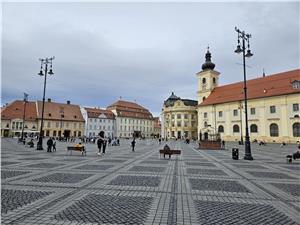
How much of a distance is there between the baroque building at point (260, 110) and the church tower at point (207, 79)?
9.56ft

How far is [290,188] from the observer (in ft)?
27.0

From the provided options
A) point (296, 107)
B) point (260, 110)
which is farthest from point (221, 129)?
point (296, 107)

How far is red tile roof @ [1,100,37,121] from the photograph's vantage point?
7181 centimetres

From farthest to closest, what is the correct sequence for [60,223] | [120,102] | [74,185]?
[120,102], [74,185], [60,223]

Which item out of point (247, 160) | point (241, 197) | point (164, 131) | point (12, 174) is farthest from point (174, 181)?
point (164, 131)

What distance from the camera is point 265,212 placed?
5.55 meters

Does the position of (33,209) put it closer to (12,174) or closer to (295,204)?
(12,174)

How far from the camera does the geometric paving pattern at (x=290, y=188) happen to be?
301 inches

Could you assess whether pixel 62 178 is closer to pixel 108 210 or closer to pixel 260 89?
pixel 108 210

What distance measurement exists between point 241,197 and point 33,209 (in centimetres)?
558

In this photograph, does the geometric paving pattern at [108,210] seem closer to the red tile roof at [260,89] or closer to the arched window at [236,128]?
the red tile roof at [260,89]

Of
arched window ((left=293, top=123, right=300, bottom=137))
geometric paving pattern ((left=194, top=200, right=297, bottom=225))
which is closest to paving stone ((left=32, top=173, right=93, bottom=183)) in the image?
geometric paving pattern ((left=194, top=200, right=297, bottom=225))

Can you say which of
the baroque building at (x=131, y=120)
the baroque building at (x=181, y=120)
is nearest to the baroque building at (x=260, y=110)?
the baroque building at (x=181, y=120)

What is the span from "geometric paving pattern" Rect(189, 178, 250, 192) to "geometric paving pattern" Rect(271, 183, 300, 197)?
1.32 metres
